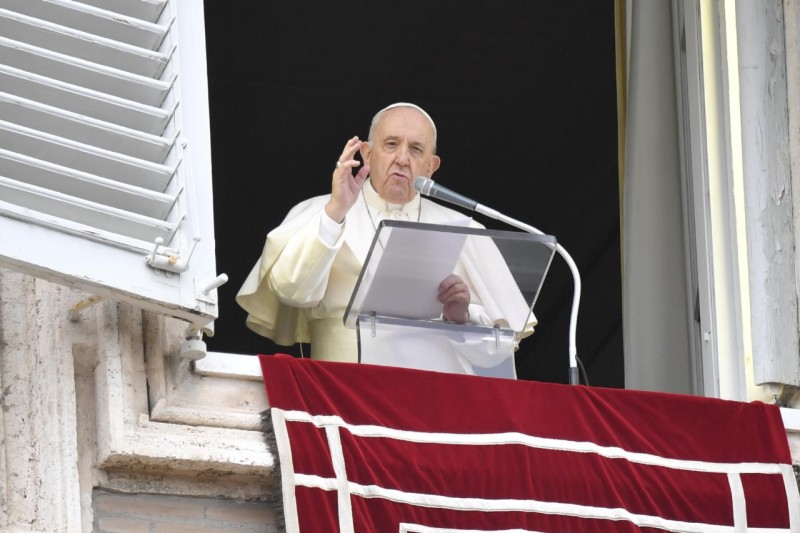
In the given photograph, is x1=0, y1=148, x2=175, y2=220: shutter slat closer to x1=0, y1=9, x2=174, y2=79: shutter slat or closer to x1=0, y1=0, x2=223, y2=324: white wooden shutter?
x1=0, y1=0, x2=223, y2=324: white wooden shutter

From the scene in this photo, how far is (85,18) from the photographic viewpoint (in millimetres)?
5184

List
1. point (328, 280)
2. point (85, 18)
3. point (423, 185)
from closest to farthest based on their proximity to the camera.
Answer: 1. point (85, 18)
2. point (423, 185)
3. point (328, 280)

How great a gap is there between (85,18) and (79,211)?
0.53m

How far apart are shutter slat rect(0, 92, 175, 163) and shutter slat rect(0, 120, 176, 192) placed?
2.2 inches

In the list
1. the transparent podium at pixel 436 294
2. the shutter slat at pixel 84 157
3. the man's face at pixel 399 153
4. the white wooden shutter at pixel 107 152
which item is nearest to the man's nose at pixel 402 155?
the man's face at pixel 399 153

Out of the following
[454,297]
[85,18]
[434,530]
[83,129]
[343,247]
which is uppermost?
[85,18]

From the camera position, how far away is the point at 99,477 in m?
4.99

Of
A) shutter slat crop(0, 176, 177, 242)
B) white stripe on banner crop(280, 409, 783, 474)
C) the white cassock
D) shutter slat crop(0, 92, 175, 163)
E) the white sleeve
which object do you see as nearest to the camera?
shutter slat crop(0, 176, 177, 242)

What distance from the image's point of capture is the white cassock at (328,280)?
552 cm

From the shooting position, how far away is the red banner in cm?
504

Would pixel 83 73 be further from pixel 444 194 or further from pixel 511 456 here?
pixel 511 456

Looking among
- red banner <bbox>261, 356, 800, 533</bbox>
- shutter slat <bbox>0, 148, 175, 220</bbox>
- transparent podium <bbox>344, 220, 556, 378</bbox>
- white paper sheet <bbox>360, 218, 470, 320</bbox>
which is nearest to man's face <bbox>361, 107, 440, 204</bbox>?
transparent podium <bbox>344, 220, 556, 378</bbox>

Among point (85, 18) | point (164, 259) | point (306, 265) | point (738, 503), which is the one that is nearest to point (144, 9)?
point (85, 18)

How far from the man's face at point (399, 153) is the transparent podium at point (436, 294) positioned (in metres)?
0.77
